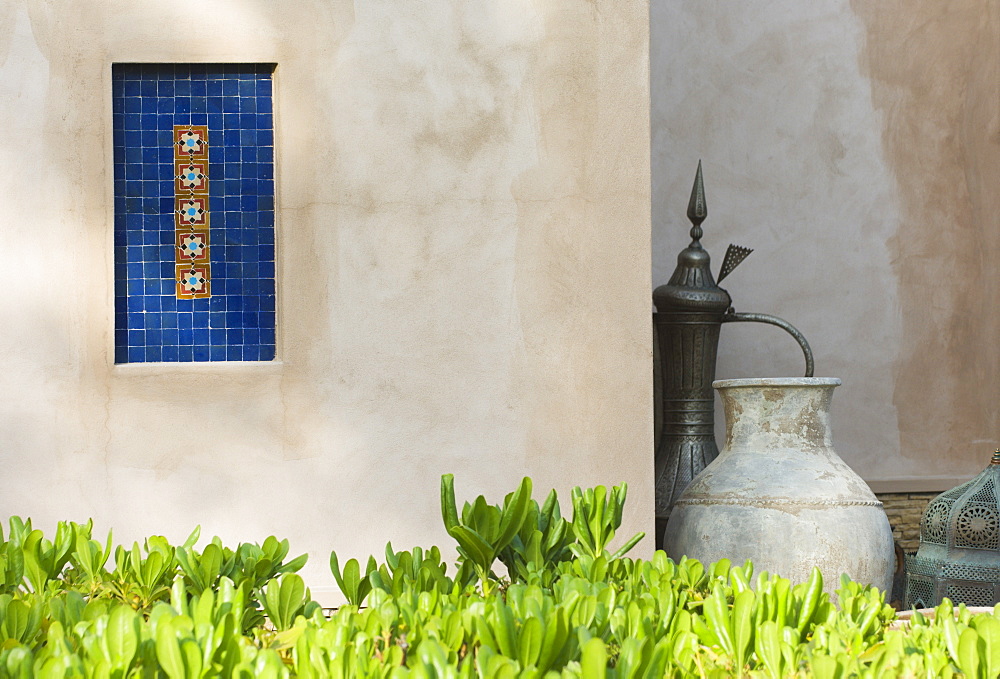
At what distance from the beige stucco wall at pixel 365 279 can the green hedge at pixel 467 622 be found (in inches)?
70.8

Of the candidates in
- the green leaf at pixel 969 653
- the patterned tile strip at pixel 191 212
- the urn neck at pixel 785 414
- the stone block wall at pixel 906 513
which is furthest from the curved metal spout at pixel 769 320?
the green leaf at pixel 969 653

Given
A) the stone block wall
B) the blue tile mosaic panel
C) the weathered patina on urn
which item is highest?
the blue tile mosaic panel

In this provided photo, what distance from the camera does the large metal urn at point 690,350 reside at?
5016mm

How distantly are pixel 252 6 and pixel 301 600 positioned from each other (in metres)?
2.82

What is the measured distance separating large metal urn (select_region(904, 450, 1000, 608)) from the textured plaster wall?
1525mm

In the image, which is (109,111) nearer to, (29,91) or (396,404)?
(29,91)

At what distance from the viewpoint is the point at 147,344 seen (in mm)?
3898

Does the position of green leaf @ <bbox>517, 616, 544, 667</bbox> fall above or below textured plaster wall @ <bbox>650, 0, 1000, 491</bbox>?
below

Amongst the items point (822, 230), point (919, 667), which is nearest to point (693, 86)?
point (822, 230)

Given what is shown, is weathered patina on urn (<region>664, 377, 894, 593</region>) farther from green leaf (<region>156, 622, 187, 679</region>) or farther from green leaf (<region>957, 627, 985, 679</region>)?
green leaf (<region>156, 622, 187, 679</region>)

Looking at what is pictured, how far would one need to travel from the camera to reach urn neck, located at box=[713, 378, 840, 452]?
165 inches

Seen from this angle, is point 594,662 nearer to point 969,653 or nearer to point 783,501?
point 969,653

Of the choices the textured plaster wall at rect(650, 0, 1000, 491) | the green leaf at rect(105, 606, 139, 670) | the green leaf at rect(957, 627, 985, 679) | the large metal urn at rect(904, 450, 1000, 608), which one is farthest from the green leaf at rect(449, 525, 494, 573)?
the textured plaster wall at rect(650, 0, 1000, 491)

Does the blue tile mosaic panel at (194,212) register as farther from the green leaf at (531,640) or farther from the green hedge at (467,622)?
the green leaf at (531,640)
